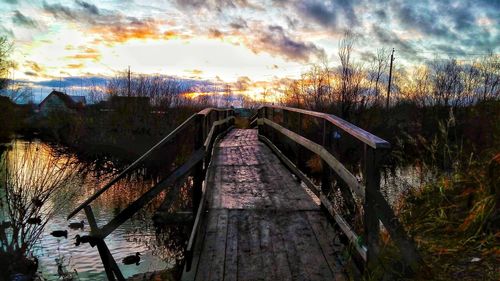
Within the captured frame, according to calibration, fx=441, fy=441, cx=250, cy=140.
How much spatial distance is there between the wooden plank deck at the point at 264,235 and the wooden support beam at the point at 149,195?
0.58 metres

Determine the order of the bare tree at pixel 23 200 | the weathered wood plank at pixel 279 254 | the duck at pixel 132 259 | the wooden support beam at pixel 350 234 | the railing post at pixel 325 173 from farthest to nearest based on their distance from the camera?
the duck at pixel 132 259 < the bare tree at pixel 23 200 < the railing post at pixel 325 173 < the weathered wood plank at pixel 279 254 < the wooden support beam at pixel 350 234

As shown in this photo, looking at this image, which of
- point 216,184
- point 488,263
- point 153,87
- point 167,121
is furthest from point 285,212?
point 153,87

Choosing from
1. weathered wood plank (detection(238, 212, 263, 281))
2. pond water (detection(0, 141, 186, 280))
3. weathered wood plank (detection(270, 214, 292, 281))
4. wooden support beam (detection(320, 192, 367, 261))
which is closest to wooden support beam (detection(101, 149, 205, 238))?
weathered wood plank (detection(238, 212, 263, 281))

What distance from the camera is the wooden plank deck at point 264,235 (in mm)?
4023

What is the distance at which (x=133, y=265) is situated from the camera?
385 inches

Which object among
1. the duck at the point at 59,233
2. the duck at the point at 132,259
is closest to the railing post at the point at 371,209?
the duck at the point at 132,259

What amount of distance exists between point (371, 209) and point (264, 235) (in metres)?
1.77

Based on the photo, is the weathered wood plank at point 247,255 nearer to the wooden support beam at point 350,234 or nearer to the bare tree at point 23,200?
the wooden support beam at point 350,234

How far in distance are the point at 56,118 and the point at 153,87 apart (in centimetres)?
975

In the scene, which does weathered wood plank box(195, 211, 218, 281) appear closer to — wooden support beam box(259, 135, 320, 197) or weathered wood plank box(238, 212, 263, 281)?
weathered wood plank box(238, 212, 263, 281)

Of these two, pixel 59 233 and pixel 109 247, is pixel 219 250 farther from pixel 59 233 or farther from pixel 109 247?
pixel 59 233

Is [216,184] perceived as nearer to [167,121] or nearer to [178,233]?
[178,233]

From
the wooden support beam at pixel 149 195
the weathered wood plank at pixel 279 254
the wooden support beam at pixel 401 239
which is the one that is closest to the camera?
the wooden support beam at pixel 401 239

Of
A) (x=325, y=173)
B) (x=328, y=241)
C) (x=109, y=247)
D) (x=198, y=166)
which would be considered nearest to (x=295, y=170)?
(x=325, y=173)
